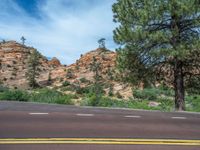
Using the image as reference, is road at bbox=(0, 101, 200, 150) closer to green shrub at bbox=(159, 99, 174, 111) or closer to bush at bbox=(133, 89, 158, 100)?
green shrub at bbox=(159, 99, 174, 111)

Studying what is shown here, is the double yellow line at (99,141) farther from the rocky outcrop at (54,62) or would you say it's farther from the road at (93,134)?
the rocky outcrop at (54,62)

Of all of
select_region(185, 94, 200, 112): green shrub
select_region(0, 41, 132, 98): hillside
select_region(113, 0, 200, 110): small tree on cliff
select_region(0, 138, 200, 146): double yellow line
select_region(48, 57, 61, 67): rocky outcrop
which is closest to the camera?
select_region(0, 138, 200, 146): double yellow line

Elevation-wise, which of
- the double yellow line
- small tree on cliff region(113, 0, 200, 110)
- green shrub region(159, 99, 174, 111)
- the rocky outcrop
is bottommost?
the double yellow line

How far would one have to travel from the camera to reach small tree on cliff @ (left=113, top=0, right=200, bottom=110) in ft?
55.8

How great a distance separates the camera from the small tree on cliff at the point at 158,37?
17016 millimetres

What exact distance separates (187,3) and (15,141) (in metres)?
12.9

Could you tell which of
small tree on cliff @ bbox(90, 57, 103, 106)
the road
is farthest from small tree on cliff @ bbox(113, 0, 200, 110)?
small tree on cliff @ bbox(90, 57, 103, 106)

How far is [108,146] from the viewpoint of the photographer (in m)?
6.37

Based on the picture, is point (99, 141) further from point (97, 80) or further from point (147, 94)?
point (97, 80)

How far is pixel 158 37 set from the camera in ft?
55.7

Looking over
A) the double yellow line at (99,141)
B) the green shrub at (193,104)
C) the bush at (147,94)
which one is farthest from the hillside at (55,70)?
the double yellow line at (99,141)

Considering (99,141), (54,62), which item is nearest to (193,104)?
(99,141)

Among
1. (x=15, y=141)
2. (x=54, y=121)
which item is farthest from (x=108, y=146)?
(x=54, y=121)

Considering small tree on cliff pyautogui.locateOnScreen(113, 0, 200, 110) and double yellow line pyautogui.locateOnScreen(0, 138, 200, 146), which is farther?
small tree on cliff pyautogui.locateOnScreen(113, 0, 200, 110)
